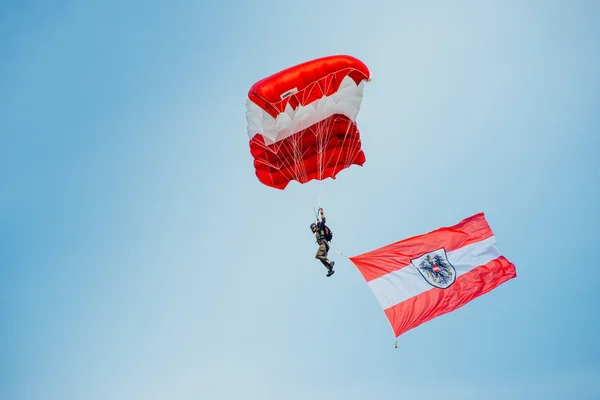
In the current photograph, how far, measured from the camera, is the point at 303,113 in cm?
1698

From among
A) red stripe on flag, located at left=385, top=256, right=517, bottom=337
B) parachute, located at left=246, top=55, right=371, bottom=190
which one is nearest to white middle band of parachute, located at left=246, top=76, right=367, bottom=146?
parachute, located at left=246, top=55, right=371, bottom=190

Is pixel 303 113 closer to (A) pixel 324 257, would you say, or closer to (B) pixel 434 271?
(A) pixel 324 257

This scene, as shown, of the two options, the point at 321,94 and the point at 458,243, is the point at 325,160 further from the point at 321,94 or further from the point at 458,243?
the point at 458,243

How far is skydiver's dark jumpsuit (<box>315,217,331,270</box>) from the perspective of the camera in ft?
55.3

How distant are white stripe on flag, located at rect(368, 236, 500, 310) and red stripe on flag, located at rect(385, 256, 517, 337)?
14cm

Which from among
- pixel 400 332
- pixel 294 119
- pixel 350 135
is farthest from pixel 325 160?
pixel 400 332

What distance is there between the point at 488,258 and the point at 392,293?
11.1ft

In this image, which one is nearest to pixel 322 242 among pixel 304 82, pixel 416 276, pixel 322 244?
pixel 322 244

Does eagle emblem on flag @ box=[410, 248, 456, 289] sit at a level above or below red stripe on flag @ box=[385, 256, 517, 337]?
above

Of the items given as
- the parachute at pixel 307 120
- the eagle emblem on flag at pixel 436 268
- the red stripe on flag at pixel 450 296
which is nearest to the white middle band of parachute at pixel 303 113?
the parachute at pixel 307 120

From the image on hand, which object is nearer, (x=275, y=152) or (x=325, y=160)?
(x=275, y=152)

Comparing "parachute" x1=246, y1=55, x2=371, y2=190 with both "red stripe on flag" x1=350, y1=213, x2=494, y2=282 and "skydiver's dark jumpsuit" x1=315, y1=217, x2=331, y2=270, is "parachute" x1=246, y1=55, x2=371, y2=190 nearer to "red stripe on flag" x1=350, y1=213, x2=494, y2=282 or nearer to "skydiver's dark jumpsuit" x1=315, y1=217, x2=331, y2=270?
"skydiver's dark jumpsuit" x1=315, y1=217, x2=331, y2=270

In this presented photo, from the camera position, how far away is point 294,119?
Result: 55.6 feet

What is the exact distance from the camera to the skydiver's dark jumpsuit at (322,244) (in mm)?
16859
